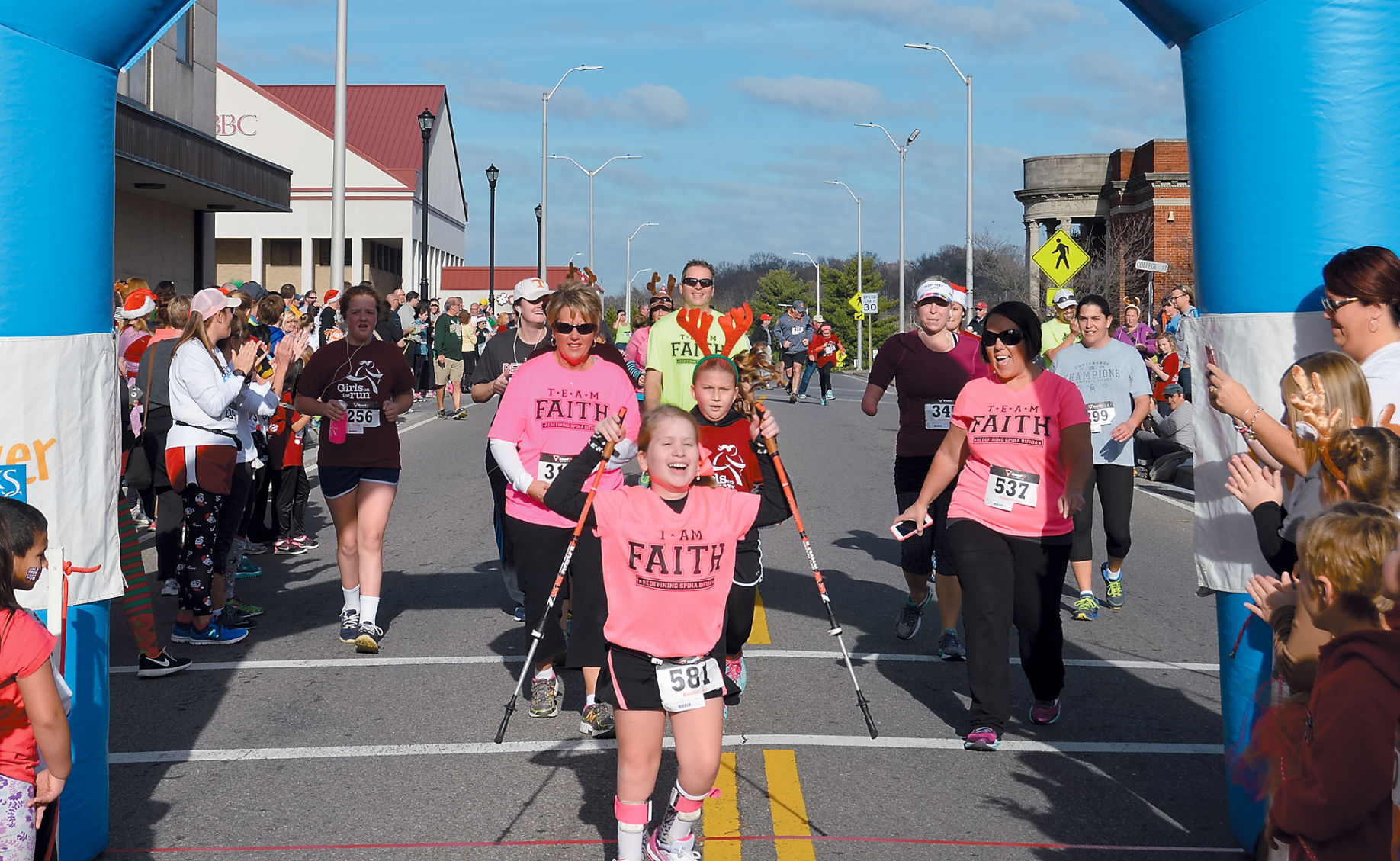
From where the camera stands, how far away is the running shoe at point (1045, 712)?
6.14 m

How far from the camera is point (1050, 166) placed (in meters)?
47.6

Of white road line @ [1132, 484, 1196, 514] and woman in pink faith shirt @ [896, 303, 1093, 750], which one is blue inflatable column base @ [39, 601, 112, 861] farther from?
white road line @ [1132, 484, 1196, 514]

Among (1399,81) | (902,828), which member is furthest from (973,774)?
(1399,81)

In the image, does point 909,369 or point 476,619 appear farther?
point 476,619

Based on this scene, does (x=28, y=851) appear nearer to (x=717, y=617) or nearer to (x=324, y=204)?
(x=717, y=617)

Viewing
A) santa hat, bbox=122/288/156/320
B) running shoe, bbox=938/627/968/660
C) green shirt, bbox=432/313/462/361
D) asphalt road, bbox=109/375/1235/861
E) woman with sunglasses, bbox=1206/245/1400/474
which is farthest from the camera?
Result: green shirt, bbox=432/313/462/361

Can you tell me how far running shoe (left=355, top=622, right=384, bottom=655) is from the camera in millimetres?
7500

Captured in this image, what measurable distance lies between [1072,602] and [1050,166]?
135ft

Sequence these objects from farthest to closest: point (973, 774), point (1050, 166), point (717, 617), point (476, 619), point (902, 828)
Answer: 1. point (1050, 166)
2. point (476, 619)
3. point (973, 774)
4. point (902, 828)
5. point (717, 617)

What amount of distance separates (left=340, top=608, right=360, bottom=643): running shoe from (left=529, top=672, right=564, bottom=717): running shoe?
1.81 m

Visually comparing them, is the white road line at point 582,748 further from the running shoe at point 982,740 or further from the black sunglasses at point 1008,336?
the black sunglasses at point 1008,336

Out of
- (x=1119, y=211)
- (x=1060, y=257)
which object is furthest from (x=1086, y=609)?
(x=1119, y=211)

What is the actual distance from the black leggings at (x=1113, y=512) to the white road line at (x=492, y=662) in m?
1.48

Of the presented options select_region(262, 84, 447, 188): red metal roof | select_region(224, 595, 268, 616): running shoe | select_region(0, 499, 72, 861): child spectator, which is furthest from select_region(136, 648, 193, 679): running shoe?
select_region(262, 84, 447, 188): red metal roof
